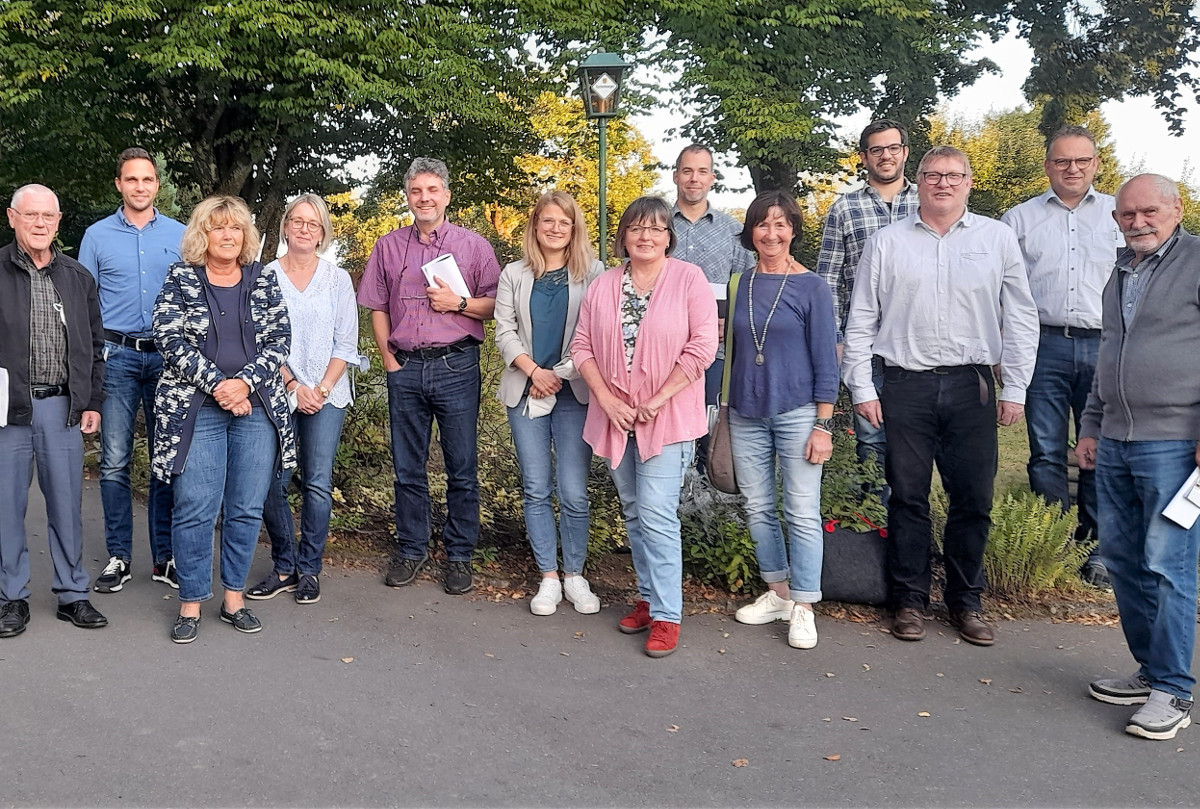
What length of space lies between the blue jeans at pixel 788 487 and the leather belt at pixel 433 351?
153 centimetres

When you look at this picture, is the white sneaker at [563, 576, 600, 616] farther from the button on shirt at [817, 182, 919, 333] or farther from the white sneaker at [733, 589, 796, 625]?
the button on shirt at [817, 182, 919, 333]

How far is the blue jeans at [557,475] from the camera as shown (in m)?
5.20

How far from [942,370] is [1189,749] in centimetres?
186

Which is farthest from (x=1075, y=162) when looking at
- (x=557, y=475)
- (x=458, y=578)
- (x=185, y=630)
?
(x=185, y=630)

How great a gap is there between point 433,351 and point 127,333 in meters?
1.62

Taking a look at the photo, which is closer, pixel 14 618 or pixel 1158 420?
pixel 1158 420

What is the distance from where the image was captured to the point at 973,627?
4.85 m

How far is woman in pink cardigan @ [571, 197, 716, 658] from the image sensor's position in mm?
4656

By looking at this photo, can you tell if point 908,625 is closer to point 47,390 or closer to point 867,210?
point 867,210

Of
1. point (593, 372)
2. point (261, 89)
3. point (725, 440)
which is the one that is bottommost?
point (725, 440)

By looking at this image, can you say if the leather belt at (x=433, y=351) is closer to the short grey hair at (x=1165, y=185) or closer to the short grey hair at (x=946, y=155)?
the short grey hair at (x=946, y=155)

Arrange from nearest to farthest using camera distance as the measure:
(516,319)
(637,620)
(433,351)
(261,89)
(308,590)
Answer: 1. (637,620)
2. (516,319)
3. (308,590)
4. (433,351)
5. (261,89)

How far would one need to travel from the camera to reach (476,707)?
13.1 feet

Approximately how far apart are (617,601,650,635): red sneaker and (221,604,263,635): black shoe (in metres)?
1.73
